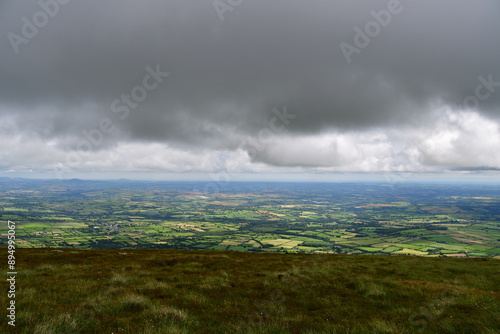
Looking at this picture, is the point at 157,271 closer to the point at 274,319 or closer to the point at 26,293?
the point at 26,293

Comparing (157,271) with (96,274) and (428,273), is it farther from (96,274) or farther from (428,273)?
(428,273)

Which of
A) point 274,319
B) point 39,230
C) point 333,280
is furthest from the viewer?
point 39,230

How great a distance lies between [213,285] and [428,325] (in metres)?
10.2

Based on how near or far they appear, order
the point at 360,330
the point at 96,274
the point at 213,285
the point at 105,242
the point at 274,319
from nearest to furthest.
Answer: the point at 360,330 → the point at 274,319 → the point at 213,285 → the point at 96,274 → the point at 105,242

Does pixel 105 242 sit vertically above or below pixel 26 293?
below

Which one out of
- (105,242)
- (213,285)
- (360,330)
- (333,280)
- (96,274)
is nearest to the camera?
(360,330)

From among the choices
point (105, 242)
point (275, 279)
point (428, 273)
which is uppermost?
point (275, 279)

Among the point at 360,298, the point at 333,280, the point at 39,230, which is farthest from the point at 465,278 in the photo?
the point at 39,230

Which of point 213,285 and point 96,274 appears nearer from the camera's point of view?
point 213,285

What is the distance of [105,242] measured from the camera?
104250mm

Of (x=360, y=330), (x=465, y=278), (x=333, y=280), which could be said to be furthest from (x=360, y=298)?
(x=465, y=278)

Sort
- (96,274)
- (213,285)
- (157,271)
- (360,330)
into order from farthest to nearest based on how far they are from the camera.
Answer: (157,271), (96,274), (213,285), (360,330)

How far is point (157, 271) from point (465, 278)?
75.6ft

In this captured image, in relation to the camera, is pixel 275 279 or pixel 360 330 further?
pixel 275 279
